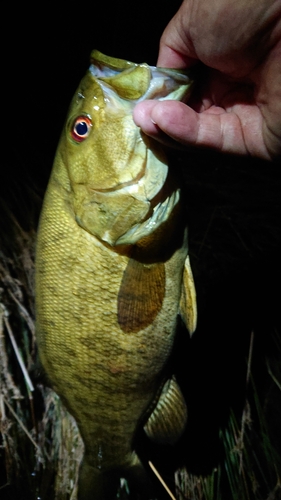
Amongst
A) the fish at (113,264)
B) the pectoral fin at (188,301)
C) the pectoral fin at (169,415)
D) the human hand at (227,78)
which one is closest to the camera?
the human hand at (227,78)

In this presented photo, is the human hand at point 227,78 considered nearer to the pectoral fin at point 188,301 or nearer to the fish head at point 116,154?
the fish head at point 116,154

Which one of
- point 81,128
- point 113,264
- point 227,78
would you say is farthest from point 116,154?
point 227,78

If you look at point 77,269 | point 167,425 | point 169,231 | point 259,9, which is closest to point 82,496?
point 167,425

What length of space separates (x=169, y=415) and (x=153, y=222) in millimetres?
865

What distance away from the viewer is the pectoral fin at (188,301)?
1421 mm

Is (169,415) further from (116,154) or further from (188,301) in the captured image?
(116,154)

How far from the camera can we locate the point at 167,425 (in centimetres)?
168

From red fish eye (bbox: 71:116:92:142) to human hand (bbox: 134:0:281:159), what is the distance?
0.74 feet

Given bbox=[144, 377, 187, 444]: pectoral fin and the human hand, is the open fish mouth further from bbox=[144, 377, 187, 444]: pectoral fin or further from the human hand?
bbox=[144, 377, 187, 444]: pectoral fin

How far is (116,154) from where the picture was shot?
4.10 ft

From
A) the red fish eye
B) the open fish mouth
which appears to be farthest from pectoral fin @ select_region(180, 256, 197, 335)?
the red fish eye

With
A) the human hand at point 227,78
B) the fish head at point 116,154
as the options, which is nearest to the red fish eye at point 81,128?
the fish head at point 116,154

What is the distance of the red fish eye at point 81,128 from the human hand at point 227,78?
23 centimetres

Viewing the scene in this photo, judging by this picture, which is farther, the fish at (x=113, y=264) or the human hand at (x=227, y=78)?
the fish at (x=113, y=264)
